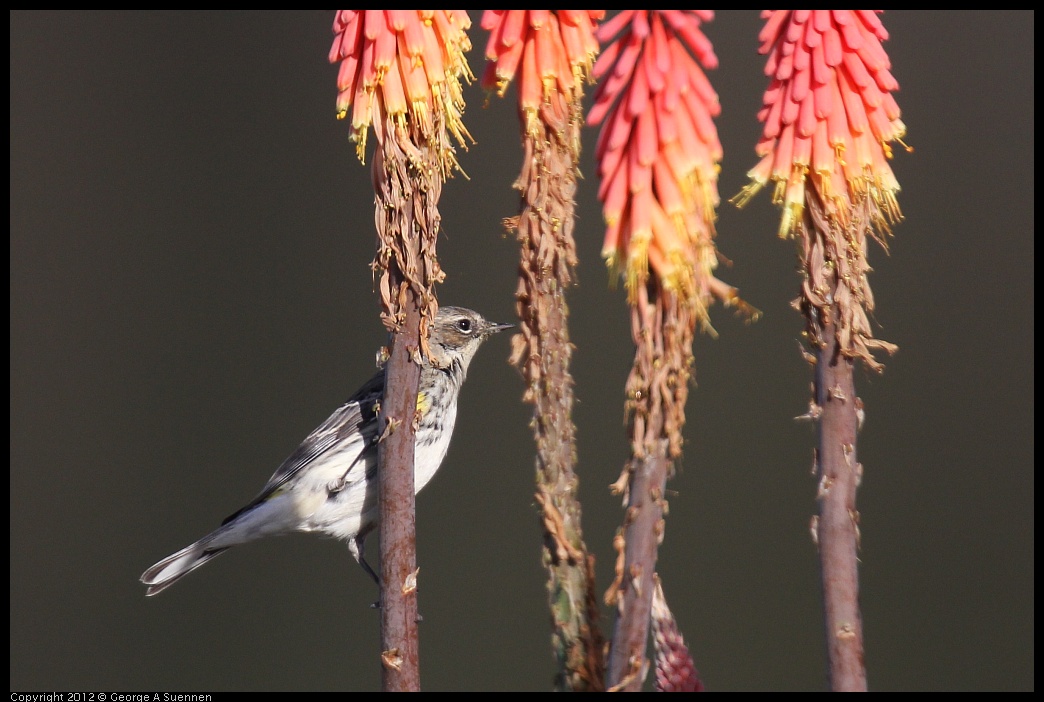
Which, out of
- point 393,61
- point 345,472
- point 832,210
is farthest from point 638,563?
point 345,472

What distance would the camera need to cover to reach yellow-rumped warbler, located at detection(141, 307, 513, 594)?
230 centimetres

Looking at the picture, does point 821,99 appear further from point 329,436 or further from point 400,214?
point 329,436

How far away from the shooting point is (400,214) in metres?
1.09

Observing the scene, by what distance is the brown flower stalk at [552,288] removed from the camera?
3.52 feet

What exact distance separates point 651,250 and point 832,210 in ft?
0.78

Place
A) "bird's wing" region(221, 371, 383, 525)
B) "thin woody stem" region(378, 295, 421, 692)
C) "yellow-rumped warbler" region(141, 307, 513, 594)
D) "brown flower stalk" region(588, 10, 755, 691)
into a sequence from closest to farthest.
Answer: "brown flower stalk" region(588, 10, 755, 691)
"thin woody stem" region(378, 295, 421, 692)
"yellow-rumped warbler" region(141, 307, 513, 594)
"bird's wing" region(221, 371, 383, 525)

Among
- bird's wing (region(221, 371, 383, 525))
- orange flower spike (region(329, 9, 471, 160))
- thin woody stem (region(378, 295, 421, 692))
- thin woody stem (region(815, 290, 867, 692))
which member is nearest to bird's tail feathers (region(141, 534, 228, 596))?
bird's wing (region(221, 371, 383, 525))

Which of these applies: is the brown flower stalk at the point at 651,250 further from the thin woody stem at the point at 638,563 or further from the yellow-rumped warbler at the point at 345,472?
the yellow-rumped warbler at the point at 345,472

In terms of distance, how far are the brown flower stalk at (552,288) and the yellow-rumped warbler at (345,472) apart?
116 centimetres

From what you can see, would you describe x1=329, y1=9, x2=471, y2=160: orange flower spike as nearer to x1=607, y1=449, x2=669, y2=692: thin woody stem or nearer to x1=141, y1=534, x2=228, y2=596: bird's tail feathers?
x1=607, y1=449, x2=669, y2=692: thin woody stem

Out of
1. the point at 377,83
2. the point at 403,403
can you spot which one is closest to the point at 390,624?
the point at 403,403

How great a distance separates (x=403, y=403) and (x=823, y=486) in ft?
1.48

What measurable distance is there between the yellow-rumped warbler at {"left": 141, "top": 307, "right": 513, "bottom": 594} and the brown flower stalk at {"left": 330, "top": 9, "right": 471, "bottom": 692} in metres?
1.12
